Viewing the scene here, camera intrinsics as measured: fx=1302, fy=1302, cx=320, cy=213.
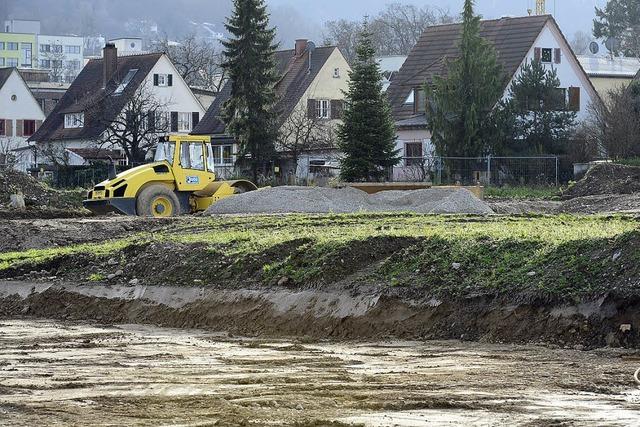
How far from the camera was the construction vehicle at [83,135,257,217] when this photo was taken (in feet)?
122

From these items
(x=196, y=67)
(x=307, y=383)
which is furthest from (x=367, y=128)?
(x=196, y=67)

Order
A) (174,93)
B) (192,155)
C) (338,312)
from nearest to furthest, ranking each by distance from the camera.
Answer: (338,312) → (192,155) → (174,93)

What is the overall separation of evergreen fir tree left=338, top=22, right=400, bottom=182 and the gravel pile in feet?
43.8

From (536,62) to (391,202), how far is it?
23.4m

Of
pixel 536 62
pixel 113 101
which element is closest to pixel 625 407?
pixel 536 62

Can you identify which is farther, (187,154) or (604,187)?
(604,187)

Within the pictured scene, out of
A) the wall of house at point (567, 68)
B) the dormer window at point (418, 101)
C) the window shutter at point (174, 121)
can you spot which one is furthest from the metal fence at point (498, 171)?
the window shutter at point (174, 121)

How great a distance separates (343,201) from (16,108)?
68171mm

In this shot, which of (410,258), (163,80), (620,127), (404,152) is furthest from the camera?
(163,80)

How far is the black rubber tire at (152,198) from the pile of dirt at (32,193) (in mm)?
7448

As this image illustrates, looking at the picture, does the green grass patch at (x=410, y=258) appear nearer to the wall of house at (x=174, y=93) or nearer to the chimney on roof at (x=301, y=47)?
the chimney on roof at (x=301, y=47)

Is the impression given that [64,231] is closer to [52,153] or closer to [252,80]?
[252,80]

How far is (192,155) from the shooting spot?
38125 millimetres

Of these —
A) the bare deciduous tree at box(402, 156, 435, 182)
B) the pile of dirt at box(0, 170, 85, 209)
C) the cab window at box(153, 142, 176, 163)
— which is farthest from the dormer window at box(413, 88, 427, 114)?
the cab window at box(153, 142, 176, 163)
